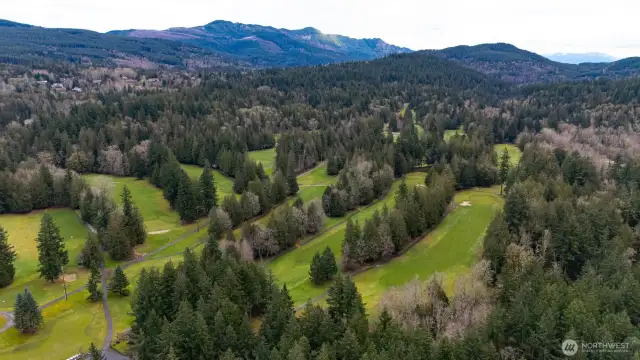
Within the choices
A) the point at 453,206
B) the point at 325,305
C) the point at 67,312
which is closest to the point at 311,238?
the point at 325,305

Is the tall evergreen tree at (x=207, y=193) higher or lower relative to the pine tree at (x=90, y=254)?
higher

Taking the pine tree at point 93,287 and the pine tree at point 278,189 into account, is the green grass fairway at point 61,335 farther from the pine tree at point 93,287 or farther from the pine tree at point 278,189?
the pine tree at point 278,189

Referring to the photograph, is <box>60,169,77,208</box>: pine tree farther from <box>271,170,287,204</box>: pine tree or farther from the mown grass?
<box>271,170,287,204</box>: pine tree

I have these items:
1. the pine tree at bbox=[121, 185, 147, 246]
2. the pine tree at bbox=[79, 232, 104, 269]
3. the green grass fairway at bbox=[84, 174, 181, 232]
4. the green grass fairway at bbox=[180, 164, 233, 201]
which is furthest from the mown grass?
the green grass fairway at bbox=[180, 164, 233, 201]

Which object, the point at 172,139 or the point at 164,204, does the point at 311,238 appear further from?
the point at 172,139

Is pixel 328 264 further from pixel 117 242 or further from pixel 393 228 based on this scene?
pixel 117 242

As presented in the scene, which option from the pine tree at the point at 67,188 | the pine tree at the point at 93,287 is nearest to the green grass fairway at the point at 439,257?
the pine tree at the point at 93,287
